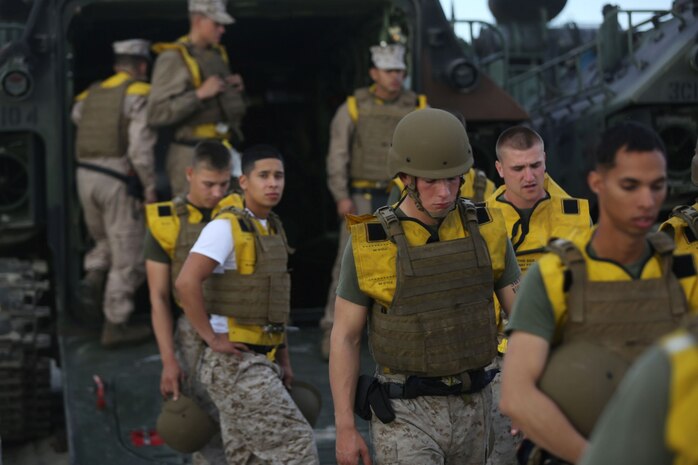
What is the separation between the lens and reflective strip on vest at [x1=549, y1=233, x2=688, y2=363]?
11.0 ft

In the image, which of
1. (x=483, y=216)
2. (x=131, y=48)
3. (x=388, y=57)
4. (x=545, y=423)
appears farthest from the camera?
(x=131, y=48)

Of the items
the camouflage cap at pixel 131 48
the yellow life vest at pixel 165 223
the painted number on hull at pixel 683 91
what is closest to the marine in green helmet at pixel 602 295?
the yellow life vest at pixel 165 223

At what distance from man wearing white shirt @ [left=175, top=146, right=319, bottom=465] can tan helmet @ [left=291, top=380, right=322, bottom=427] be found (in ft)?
0.26

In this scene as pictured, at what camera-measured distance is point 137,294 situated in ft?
30.9

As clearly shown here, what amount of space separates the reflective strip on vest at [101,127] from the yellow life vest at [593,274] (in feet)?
16.9

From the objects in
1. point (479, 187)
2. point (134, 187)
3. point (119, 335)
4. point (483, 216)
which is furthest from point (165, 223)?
point (483, 216)

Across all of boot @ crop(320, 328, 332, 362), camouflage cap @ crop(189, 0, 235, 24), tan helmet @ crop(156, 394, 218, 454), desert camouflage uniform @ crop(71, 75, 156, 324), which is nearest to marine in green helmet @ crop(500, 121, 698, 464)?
tan helmet @ crop(156, 394, 218, 454)

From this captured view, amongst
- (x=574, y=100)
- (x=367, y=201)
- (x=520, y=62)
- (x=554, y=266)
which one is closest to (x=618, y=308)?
(x=554, y=266)

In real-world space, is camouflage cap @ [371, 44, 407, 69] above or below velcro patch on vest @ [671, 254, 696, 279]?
above

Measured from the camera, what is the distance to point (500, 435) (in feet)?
17.7

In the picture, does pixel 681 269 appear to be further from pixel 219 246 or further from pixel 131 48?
pixel 131 48

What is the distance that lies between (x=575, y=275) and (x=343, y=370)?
1198 millimetres

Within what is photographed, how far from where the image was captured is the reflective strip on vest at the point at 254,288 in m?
5.80

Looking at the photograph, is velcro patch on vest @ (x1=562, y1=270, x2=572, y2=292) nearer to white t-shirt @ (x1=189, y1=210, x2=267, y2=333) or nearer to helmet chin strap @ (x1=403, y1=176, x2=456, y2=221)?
helmet chin strap @ (x1=403, y1=176, x2=456, y2=221)
